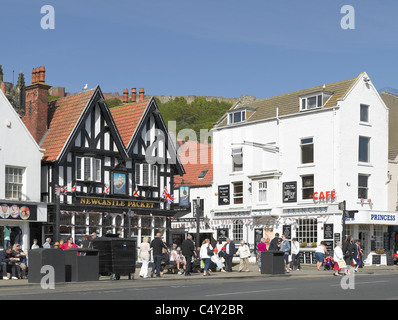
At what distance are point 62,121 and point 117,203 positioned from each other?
568 centimetres

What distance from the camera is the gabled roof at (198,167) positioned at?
56588mm

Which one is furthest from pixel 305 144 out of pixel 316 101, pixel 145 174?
pixel 145 174

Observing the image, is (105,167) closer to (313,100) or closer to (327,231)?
(327,231)

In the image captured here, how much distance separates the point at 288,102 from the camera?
166 ft

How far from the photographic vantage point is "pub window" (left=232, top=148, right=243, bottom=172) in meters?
52.4

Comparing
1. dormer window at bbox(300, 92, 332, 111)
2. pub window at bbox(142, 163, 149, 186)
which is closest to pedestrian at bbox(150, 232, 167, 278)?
pub window at bbox(142, 163, 149, 186)

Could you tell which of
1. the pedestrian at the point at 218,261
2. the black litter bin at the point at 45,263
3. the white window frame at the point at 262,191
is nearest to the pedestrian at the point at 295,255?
the pedestrian at the point at 218,261

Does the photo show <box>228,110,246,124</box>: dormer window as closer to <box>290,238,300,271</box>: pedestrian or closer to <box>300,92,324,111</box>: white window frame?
<box>300,92,324,111</box>: white window frame

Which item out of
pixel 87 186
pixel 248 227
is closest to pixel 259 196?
pixel 248 227

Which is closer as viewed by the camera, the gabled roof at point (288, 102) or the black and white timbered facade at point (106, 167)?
the black and white timbered facade at point (106, 167)

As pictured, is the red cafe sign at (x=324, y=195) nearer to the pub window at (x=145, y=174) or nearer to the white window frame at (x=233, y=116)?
the white window frame at (x=233, y=116)

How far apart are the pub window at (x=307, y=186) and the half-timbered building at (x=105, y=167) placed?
8.28 meters
